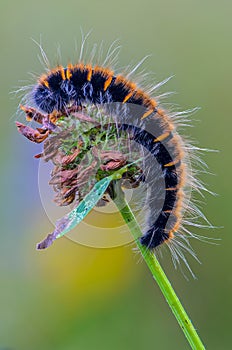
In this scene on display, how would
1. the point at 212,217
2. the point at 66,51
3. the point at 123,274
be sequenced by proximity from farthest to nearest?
the point at 66,51 < the point at 212,217 < the point at 123,274

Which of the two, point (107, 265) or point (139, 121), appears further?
point (107, 265)

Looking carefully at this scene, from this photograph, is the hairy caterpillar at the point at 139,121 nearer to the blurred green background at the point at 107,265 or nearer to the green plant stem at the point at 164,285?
the green plant stem at the point at 164,285

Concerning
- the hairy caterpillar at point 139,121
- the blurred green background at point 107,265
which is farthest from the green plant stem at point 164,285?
the blurred green background at point 107,265

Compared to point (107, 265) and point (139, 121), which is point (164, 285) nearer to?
point (139, 121)

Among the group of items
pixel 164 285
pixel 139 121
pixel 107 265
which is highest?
pixel 139 121

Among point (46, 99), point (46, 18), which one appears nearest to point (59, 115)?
point (46, 99)

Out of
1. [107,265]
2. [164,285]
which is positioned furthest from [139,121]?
[107,265]

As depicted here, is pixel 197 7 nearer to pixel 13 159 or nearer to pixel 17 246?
pixel 13 159

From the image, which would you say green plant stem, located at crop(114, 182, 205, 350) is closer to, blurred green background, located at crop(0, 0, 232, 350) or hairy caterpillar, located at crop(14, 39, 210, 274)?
hairy caterpillar, located at crop(14, 39, 210, 274)
